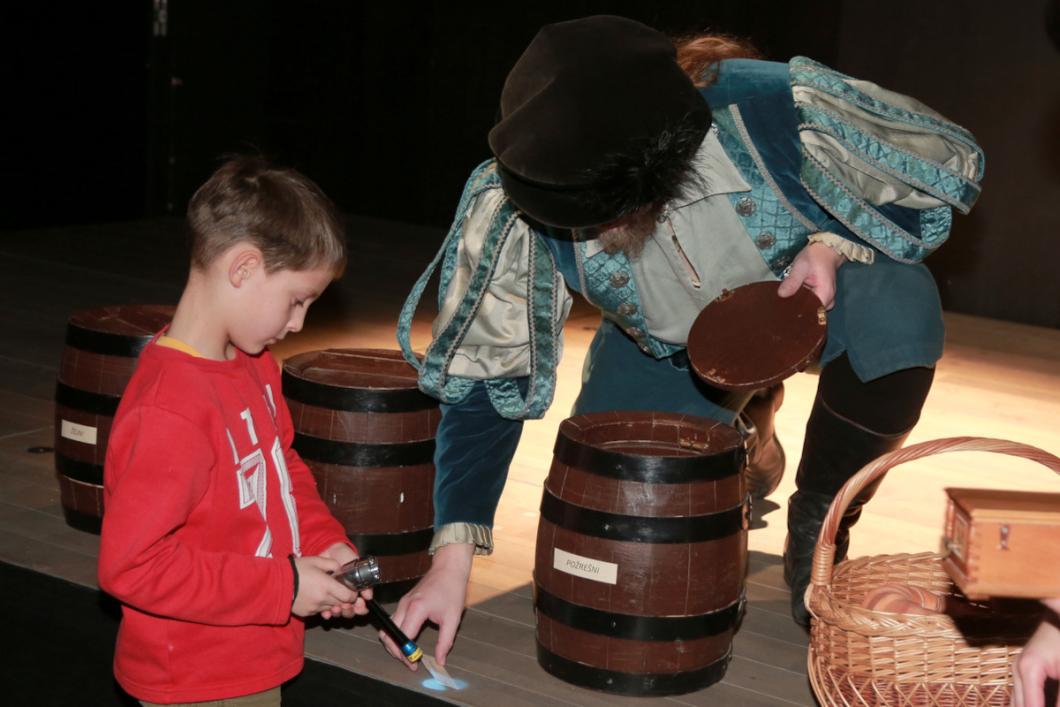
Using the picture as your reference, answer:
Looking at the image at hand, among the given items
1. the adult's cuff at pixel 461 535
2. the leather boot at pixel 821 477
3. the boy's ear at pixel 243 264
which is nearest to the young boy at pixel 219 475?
the boy's ear at pixel 243 264

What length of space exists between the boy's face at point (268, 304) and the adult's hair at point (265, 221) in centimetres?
1

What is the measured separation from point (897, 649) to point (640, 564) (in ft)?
1.26

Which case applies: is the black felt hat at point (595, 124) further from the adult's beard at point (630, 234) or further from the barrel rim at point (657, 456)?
the barrel rim at point (657, 456)

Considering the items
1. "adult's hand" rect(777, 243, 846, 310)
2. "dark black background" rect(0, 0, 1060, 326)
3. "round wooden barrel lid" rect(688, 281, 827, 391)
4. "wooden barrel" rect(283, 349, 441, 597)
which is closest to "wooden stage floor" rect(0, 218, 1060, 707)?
"wooden barrel" rect(283, 349, 441, 597)

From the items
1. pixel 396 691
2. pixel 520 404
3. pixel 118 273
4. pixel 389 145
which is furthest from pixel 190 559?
pixel 389 145

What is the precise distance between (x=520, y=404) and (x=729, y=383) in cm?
37

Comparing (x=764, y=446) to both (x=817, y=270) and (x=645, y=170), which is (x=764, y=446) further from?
(x=645, y=170)

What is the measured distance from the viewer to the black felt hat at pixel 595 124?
1749mm

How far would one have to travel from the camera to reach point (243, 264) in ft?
5.82

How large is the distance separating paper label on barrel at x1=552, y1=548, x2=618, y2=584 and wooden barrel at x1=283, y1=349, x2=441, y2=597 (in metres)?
0.41

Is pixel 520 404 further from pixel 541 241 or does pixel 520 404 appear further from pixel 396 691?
pixel 396 691

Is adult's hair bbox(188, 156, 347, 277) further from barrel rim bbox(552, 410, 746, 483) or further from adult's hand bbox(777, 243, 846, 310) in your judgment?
adult's hand bbox(777, 243, 846, 310)

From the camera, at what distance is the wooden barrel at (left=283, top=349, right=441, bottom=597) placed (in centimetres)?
235

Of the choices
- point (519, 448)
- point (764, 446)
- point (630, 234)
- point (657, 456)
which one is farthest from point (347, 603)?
point (519, 448)
